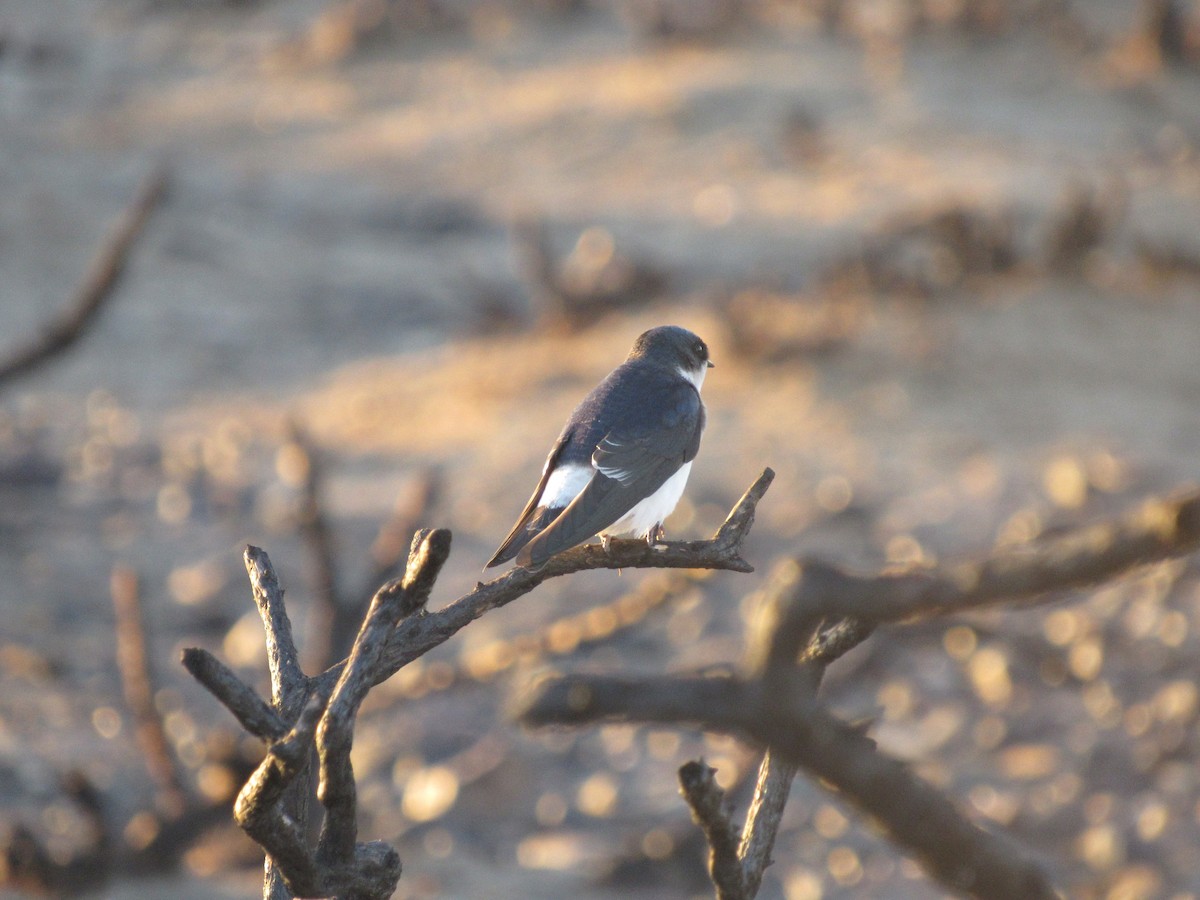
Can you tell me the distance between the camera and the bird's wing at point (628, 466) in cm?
284

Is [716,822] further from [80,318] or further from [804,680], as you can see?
[80,318]

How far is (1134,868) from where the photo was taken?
19.3ft

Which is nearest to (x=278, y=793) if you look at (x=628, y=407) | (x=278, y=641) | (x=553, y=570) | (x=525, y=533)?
(x=278, y=641)

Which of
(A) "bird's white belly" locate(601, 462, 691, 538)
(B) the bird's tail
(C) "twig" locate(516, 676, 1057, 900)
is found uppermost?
(C) "twig" locate(516, 676, 1057, 900)

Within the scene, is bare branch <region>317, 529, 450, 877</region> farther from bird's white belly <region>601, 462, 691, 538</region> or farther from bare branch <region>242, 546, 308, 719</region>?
bird's white belly <region>601, 462, 691, 538</region>

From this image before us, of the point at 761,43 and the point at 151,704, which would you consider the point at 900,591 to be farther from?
the point at 761,43

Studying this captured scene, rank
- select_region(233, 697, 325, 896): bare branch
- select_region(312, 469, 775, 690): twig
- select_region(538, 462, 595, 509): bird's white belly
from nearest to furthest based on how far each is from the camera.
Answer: select_region(233, 697, 325, 896): bare branch → select_region(312, 469, 775, 690): twig → select_region(538, 462, 595, 509): bird's white belly

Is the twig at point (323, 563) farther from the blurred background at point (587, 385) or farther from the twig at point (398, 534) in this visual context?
the twig at point (398, 534)

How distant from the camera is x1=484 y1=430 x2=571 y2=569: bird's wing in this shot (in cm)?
272

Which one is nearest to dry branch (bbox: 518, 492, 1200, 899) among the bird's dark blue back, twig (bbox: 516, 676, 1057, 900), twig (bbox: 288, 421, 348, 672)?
twig (bbox: 516, 676, 1057, 900)

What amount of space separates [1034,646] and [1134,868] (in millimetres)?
1257

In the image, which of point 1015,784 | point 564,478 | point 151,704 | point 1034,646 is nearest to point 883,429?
point 1034,646

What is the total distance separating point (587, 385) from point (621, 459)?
619cm

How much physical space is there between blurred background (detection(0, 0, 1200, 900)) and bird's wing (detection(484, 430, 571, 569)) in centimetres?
48
